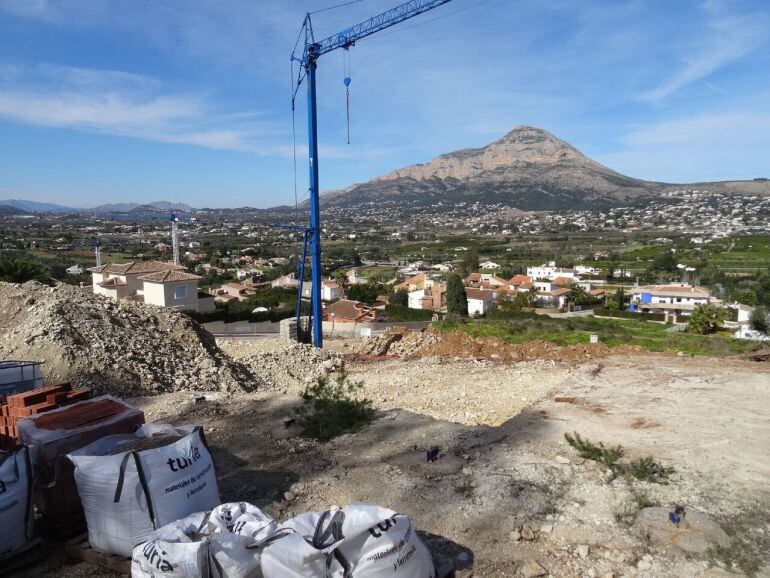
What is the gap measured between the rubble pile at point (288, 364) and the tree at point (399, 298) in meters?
31.7

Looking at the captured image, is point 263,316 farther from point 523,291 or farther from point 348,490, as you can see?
point 523,291

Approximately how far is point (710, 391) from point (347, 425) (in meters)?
5.92

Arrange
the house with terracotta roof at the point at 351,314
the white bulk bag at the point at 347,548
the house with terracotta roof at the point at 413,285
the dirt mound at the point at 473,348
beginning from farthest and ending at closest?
the house with terracotta roof at the point at 413,285, the house with terracotta roof at the point at 351,314, the dirt mound at the point at 473,348, the white bulk bag at the point at 347,548

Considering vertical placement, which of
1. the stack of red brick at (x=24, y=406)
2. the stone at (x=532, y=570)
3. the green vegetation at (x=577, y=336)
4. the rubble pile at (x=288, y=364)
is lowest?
the green vegetation at (x=577, y=336)

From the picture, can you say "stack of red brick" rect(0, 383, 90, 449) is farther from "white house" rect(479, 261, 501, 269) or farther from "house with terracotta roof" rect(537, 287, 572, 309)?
"white house" rect(479, 261, 501, 269)

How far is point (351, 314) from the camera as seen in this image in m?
32.5

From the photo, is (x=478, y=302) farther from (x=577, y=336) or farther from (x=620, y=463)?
(x=620, y=463)

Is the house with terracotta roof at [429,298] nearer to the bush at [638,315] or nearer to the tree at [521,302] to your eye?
the tree at [521,302]

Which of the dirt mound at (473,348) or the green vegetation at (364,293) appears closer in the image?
the dirt mound at (473,348)

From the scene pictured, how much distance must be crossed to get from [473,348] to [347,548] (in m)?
13.8

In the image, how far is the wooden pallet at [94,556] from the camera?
3.36 metres

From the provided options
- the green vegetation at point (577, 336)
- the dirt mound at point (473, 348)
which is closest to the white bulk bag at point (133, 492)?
the dirt mound at point (473, 348)

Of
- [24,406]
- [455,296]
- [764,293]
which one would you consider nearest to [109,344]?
[24,406]

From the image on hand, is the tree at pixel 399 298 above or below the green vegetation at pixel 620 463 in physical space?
below
